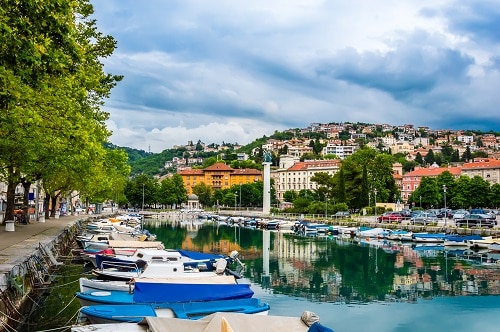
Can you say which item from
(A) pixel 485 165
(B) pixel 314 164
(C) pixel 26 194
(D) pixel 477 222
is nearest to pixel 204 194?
(B) pixel 314 164

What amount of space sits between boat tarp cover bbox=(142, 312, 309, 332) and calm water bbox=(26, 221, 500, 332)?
23.8ft

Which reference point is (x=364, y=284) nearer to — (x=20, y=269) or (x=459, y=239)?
(x=20, y=269)

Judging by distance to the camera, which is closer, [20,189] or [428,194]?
[20,189]

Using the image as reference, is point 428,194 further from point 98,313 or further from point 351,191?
point 98,313

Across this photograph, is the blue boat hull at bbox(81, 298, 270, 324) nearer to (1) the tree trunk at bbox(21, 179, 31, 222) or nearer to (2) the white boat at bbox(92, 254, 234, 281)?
(2) the white boat at bbox(92, 254, 234, 281)

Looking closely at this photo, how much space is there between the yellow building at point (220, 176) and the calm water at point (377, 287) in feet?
415

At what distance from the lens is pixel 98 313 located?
40.7 feet

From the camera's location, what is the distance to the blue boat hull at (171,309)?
40.7 ft

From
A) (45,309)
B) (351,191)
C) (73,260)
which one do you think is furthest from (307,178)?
(45,309)

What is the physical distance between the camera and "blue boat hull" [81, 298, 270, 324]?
488 inches

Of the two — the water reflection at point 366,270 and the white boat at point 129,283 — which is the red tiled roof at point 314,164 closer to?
the water reflection at point 366,270

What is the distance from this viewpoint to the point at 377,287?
28.0m

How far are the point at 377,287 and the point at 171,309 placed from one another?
673 inches

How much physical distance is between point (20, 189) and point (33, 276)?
60.9 m
